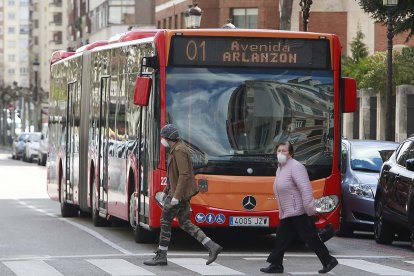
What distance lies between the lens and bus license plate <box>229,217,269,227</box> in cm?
1988

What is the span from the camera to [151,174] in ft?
65.7

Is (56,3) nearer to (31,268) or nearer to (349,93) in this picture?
(349,93)

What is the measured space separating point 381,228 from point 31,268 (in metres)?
6.91

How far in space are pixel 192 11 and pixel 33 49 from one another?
490 ft


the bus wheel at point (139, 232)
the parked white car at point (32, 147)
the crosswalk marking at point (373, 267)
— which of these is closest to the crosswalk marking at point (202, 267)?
the crosswalk marking at point (373, 267)

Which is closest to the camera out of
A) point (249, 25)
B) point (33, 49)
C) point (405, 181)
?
point (405, 181)

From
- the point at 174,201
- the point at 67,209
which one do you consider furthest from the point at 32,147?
the point at 174,201

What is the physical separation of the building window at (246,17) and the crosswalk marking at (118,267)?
57.6 meters

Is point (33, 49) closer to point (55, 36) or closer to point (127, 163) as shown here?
point (55, 36)

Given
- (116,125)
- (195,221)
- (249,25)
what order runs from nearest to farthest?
(195,221)
(116,125)
(249,25)

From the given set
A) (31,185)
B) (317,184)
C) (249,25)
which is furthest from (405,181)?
(249,25)

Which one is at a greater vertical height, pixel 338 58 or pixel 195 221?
pixel 338 58

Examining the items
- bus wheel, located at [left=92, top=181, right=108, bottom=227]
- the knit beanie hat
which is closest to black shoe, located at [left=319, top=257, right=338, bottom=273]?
the knit beanie hat

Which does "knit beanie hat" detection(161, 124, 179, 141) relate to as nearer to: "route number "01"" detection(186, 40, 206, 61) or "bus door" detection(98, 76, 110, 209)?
"route number "01"" detection(186, 40, 206, 61)
